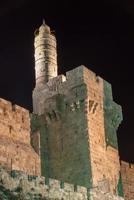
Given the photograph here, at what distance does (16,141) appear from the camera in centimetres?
1881

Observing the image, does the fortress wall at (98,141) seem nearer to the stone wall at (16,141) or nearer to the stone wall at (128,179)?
the stone wall at (128,179)

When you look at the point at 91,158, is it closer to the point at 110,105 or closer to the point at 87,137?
the point at 87,137

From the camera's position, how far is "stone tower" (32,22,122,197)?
19.0 metres

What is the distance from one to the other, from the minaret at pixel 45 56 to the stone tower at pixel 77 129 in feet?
3.86

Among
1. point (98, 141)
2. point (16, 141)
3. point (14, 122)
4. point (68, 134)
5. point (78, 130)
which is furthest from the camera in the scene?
point (68, 134)

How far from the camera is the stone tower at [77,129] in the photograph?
748 inches

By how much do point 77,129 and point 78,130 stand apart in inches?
3.1

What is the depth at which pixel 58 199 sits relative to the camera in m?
12.6

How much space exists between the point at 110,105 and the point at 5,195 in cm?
1010

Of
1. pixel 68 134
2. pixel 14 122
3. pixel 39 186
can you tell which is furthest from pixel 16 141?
pixel 39 186

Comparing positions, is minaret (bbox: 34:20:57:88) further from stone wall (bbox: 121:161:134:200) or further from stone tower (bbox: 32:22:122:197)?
stone wall (bbox: 121:161:134:200)

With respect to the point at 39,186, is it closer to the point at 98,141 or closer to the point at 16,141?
the point at 16,141

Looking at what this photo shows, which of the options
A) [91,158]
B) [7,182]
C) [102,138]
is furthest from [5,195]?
[102,138]

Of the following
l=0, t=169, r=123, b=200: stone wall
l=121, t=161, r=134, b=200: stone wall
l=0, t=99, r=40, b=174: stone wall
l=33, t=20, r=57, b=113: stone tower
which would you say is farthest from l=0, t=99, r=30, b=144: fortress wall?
l=0, t=169, r=123, b=200: stone wall
